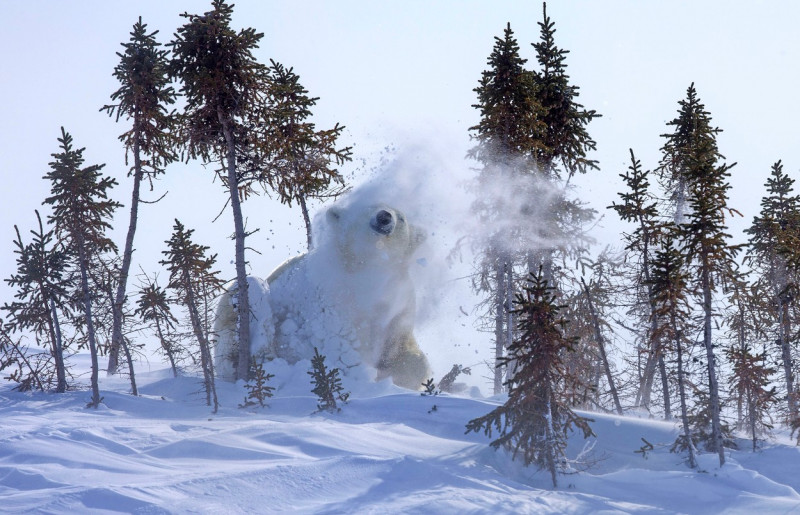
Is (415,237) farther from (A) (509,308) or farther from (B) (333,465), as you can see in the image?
(B) (333,465)

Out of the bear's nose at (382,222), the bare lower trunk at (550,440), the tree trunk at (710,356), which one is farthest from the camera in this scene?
the bear's nose at (382,222)

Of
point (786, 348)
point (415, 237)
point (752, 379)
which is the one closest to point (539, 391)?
point (752, 379)

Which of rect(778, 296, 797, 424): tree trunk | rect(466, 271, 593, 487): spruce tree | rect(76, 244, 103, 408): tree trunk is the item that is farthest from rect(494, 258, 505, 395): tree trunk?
rect(76, 244, 103, 408): tree trunk

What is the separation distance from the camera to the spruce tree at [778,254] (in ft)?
70.6

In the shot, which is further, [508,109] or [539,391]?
[508,109]

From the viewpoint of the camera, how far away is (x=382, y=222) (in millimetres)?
20344

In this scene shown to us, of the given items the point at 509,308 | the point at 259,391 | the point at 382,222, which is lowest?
the point at 259,391

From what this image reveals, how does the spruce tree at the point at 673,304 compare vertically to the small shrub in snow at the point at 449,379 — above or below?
above

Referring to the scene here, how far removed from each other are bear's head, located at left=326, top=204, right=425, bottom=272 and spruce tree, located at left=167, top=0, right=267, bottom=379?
2.80 metres

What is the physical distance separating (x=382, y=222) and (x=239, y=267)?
14.3 feet

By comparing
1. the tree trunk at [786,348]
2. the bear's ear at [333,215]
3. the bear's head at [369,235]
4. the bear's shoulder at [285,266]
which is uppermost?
the bear's ear at [333,215]

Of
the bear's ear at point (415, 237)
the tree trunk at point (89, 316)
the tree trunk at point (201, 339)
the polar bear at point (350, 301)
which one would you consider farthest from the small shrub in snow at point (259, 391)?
the bear's ear at point (415, 237)

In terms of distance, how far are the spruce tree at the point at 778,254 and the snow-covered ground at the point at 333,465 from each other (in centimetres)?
575

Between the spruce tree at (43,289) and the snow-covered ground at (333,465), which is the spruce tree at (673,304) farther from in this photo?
the spruce tree at (43,289)
